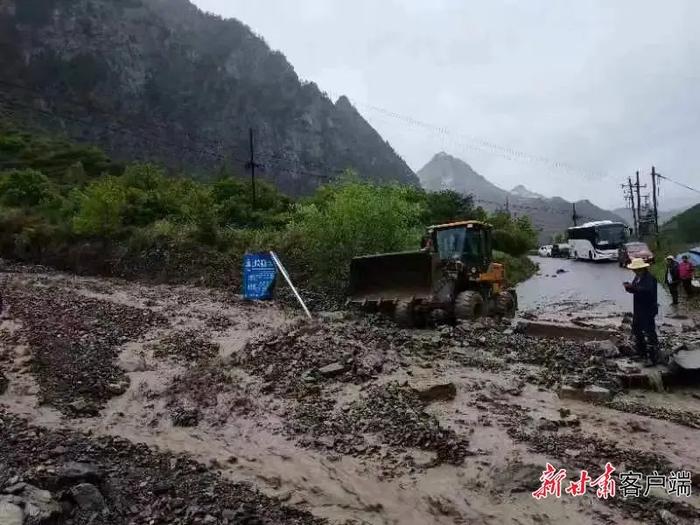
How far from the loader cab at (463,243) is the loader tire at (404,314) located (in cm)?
187

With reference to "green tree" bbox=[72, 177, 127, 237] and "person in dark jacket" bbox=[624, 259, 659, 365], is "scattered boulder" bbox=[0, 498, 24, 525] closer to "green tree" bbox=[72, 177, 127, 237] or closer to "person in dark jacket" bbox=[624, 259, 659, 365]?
"person in dark jacket" bbox=[624, 259, 659, 365]

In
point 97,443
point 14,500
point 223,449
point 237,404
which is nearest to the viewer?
point 14,500

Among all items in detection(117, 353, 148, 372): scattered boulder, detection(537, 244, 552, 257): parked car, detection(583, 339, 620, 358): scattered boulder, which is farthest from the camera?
detection(537, 244, 552, 257): parked car

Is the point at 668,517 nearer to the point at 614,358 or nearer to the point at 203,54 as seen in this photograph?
the point at 614,358

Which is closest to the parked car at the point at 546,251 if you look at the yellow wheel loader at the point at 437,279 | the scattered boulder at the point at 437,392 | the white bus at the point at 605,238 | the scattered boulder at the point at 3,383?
the white bus at the point at 605,238

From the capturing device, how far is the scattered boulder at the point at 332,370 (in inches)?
332

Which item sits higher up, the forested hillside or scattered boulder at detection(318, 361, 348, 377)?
the forested hillside

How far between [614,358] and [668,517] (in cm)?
521

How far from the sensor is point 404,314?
12.6m

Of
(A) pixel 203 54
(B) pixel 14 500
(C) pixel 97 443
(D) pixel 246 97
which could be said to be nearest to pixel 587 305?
(C) pixel 97 443

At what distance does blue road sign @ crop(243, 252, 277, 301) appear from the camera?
15.6 metres

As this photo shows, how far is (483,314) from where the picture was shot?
13953 mm

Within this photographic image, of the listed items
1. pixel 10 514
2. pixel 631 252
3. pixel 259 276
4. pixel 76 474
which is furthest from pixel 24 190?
pixel 631 252

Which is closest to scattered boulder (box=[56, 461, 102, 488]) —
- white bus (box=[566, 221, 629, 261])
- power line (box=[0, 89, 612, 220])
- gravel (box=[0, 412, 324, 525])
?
gravel (box=[0, 412, 324, 525])
